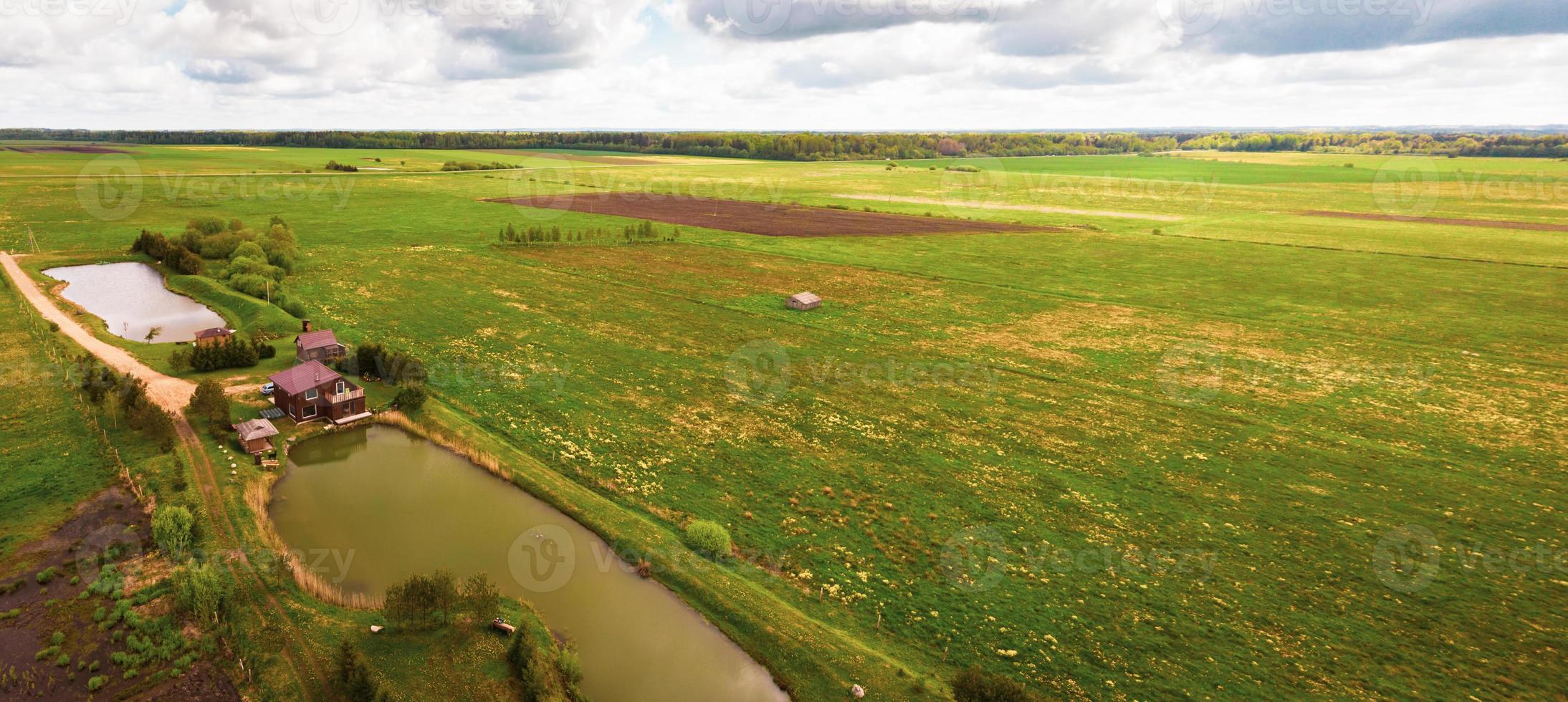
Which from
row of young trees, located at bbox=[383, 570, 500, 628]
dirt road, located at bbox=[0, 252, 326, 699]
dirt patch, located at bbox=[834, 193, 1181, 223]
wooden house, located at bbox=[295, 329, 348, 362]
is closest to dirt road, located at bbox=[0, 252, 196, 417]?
dirt road, located at bbox=[0, 252, 326, 699]

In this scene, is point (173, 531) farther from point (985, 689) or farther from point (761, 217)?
point (761, 217)

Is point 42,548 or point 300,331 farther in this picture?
point 300,331

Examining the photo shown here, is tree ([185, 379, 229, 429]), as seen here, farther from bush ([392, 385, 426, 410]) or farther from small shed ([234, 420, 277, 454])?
bush ([392, 385, 426, 410])

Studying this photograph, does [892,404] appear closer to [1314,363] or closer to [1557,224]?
[1314,363]

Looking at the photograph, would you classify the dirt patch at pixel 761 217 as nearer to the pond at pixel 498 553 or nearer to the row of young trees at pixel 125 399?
the pond at pixel 498 553

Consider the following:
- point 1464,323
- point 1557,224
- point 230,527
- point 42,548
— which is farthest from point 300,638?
point 1557,224
